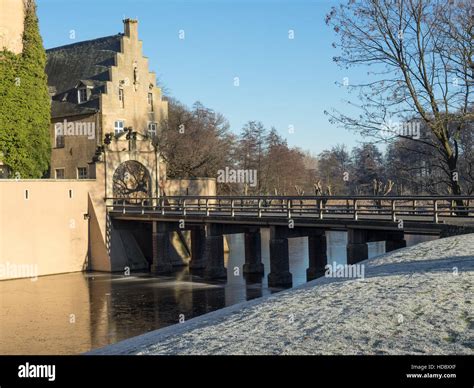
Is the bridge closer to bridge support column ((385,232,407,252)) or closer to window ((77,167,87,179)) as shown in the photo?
bridge support column ((385,232,407,252))

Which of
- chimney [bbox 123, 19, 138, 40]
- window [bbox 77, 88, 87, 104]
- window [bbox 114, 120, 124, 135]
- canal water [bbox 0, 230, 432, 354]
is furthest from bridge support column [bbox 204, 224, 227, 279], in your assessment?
chimney [bbox 123, 19, 138, 40]

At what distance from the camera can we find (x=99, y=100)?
147 feet

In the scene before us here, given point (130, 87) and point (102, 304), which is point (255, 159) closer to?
point (130, 87)

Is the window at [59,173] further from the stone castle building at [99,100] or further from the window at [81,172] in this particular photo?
the window at [81,172]

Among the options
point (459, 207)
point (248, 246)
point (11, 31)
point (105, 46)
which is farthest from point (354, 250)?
point (105, 46)

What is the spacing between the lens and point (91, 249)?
37.9 meters

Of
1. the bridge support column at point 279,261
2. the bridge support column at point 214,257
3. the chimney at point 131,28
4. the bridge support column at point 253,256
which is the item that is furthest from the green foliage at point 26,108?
the bridge support column at point 279,261

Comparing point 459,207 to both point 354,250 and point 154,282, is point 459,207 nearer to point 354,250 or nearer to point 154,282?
point 354,250

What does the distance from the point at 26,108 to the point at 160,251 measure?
41.7 ft

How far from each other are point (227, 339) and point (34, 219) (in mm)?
26715

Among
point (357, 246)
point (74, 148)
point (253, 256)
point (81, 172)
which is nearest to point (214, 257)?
point (253, 256)

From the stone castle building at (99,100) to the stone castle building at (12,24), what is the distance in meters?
6.25

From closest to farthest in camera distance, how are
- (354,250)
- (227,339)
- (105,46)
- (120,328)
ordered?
→ (227,339)
(120,328)
(354,250)
(105,46)
